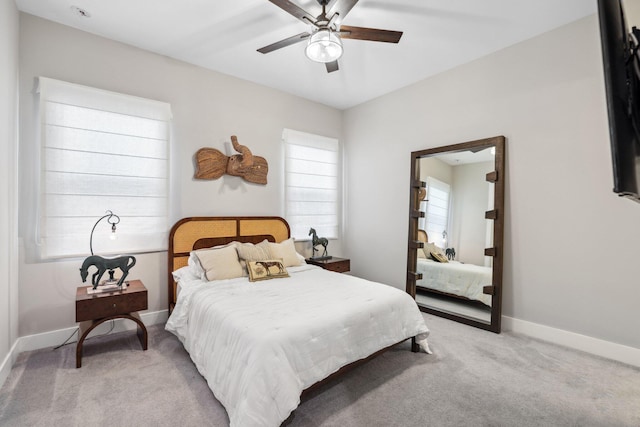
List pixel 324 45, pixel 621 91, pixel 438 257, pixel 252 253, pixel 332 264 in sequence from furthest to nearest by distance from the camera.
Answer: pixel 332 264 → pixel 438 257 → pixel 252 253 → pixel 324 45 → pixel 621 91

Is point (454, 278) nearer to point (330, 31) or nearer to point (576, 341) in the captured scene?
point (576, 341)

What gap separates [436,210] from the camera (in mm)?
3830

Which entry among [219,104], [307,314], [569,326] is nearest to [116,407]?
[307,314]

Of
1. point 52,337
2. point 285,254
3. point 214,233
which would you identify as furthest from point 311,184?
point 52,337

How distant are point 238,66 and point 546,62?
3.27 m

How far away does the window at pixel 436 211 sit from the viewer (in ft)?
12.2

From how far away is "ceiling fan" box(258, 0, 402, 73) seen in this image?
2.05m

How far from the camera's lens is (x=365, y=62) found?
137 inches

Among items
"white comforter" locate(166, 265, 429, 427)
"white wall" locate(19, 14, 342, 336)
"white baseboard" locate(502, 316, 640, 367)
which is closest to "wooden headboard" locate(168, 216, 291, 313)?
"white wall" locate(19, 14, 342, 336)

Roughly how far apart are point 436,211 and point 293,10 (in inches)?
110

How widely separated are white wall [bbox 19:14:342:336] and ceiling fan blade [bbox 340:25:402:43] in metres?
2.02

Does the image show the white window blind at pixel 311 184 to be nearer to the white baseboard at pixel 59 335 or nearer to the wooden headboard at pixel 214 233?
the wooden headboard at pixel 214 233

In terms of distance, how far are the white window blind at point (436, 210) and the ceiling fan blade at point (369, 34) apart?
2048 millimetres

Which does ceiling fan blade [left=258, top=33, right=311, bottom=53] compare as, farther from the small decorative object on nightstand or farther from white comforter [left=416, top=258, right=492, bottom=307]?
white comforter [left=416, top=258, right=492, bottom=307]
